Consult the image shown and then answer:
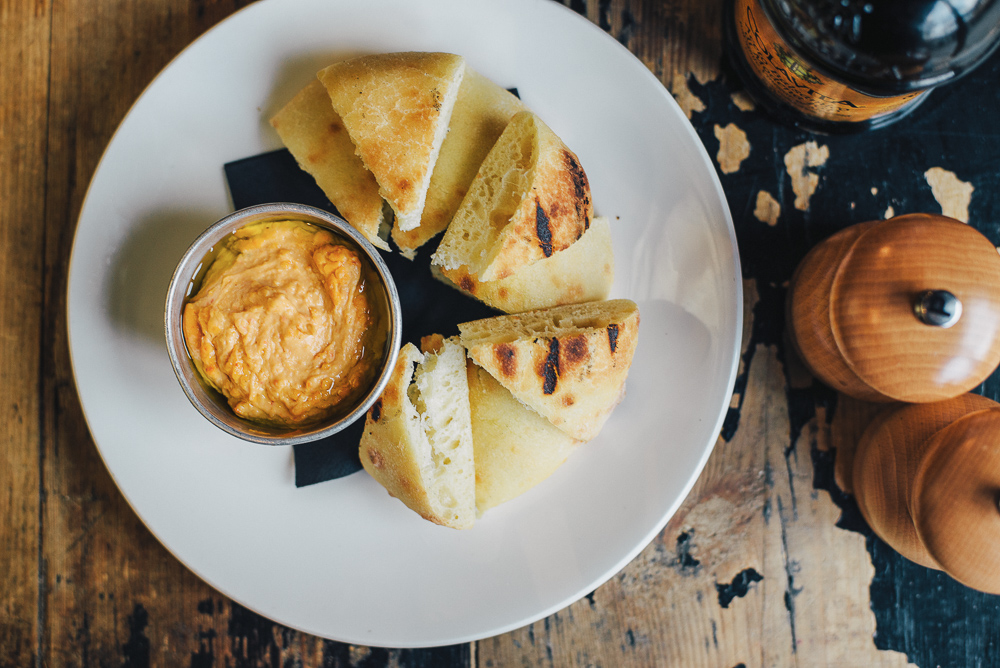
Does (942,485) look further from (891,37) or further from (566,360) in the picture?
(891,37)

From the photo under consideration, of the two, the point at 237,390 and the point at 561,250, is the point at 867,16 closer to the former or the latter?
the point at 561,250

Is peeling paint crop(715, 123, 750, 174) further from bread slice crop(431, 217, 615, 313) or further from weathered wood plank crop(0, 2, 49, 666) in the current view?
weathered wood plank crop(0, 2, 49, 666)

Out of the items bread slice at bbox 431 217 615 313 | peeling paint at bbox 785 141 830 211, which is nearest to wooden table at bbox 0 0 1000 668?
peeling paint at bbox 785 141 830 211

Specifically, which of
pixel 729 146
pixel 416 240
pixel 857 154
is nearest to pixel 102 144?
pixel 416 240

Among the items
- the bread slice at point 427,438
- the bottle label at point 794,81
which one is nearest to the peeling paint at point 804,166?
the bottle label at point 794,81

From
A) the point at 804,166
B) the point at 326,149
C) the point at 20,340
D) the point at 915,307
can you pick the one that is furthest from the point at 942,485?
the point at 20,340

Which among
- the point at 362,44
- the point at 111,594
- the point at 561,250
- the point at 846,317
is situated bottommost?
the point at 111,594

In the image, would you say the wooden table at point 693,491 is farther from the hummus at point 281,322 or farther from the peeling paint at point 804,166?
the hummus at point 281,322
